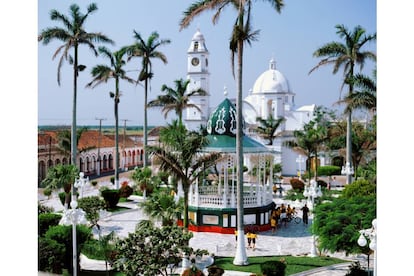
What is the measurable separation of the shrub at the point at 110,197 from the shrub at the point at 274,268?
29.6 ft

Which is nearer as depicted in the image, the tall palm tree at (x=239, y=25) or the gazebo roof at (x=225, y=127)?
the tall palm tree at (x=239, y=25)

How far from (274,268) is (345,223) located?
1657 millimetres

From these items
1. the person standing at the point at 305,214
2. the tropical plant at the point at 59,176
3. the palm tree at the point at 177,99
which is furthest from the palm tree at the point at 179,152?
the person standing at the point at 305,214

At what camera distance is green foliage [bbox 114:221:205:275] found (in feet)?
27.7

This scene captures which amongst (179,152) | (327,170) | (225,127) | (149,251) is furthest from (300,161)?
(149,251)

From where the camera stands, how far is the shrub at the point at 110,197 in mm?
17500

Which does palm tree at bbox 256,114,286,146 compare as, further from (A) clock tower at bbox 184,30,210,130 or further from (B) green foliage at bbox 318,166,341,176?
(A) clock tower at bbox 184,30,210,130

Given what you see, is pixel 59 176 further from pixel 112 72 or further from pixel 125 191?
pixel 125 191

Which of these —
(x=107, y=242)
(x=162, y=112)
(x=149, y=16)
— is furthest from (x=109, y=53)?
(x=107, y=242)

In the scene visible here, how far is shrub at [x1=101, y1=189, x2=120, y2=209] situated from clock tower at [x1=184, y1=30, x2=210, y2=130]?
3.52 meters

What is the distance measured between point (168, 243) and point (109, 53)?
29.0 ft

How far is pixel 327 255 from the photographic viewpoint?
38.4 feet

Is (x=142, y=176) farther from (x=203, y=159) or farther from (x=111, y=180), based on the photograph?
(x=203, y=159)

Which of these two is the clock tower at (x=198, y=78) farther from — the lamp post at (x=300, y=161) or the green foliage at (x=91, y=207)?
the lamp post at (x=300, y=161)
